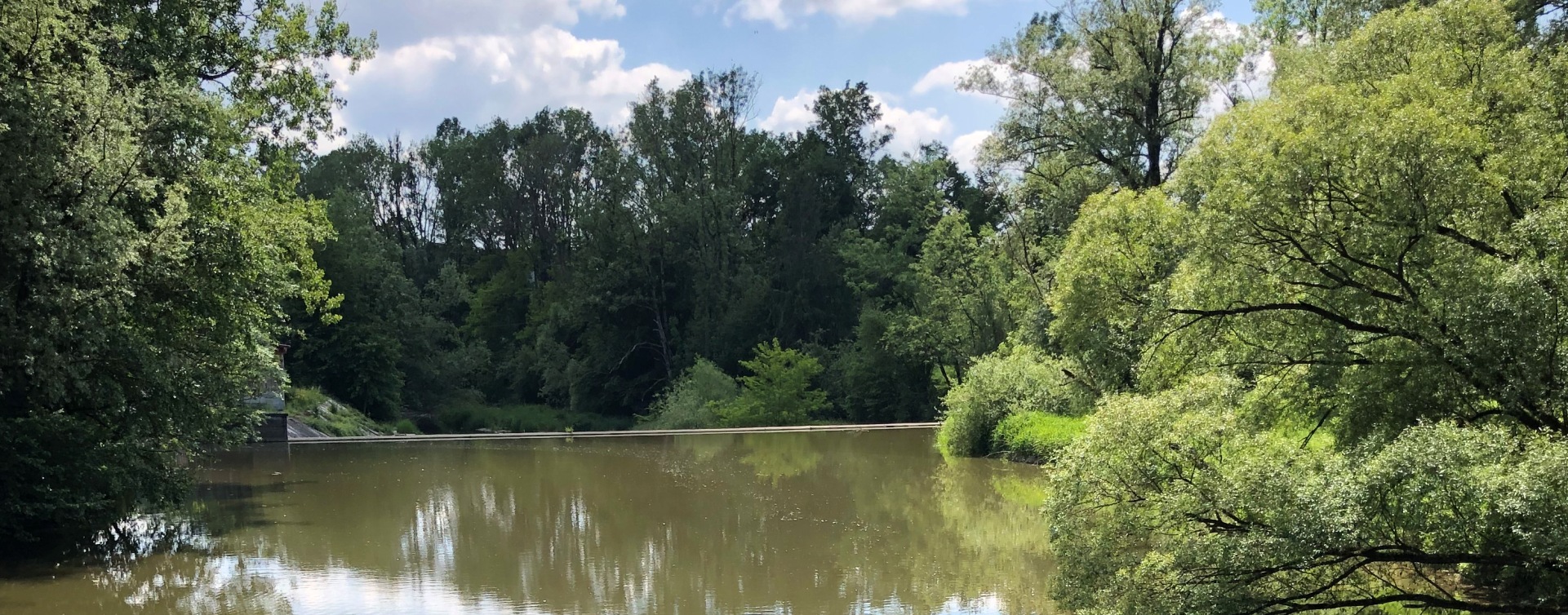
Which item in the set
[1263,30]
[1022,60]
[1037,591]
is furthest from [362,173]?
[1037,591]

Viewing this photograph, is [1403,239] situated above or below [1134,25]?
below

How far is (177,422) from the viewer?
12.5 meters

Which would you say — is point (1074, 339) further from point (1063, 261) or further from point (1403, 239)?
point (1403, 239)

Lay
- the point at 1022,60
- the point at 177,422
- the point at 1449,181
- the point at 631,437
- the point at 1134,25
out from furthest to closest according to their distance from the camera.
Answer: the point at 631,437 → the point at 1022,60 → the point at 1134,25 → the point at 177,422 → the point at 1449,181

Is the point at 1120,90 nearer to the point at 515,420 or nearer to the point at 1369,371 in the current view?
the point at 1369,371

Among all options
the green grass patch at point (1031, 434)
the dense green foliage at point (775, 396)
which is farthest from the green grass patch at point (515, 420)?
the green grass patch at point (1031, 434)

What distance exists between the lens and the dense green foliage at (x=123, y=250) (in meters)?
10.5

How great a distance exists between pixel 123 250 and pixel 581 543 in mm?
6120

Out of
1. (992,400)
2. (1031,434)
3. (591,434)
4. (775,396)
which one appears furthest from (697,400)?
(1031,434)

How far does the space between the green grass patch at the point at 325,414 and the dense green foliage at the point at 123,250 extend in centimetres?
1774

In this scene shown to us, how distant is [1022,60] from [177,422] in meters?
19.5

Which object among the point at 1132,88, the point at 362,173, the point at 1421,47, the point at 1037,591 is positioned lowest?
the point at 1037,591

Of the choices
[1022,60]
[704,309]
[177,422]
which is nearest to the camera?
[177,422]

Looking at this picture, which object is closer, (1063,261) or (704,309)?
(1063,261)
